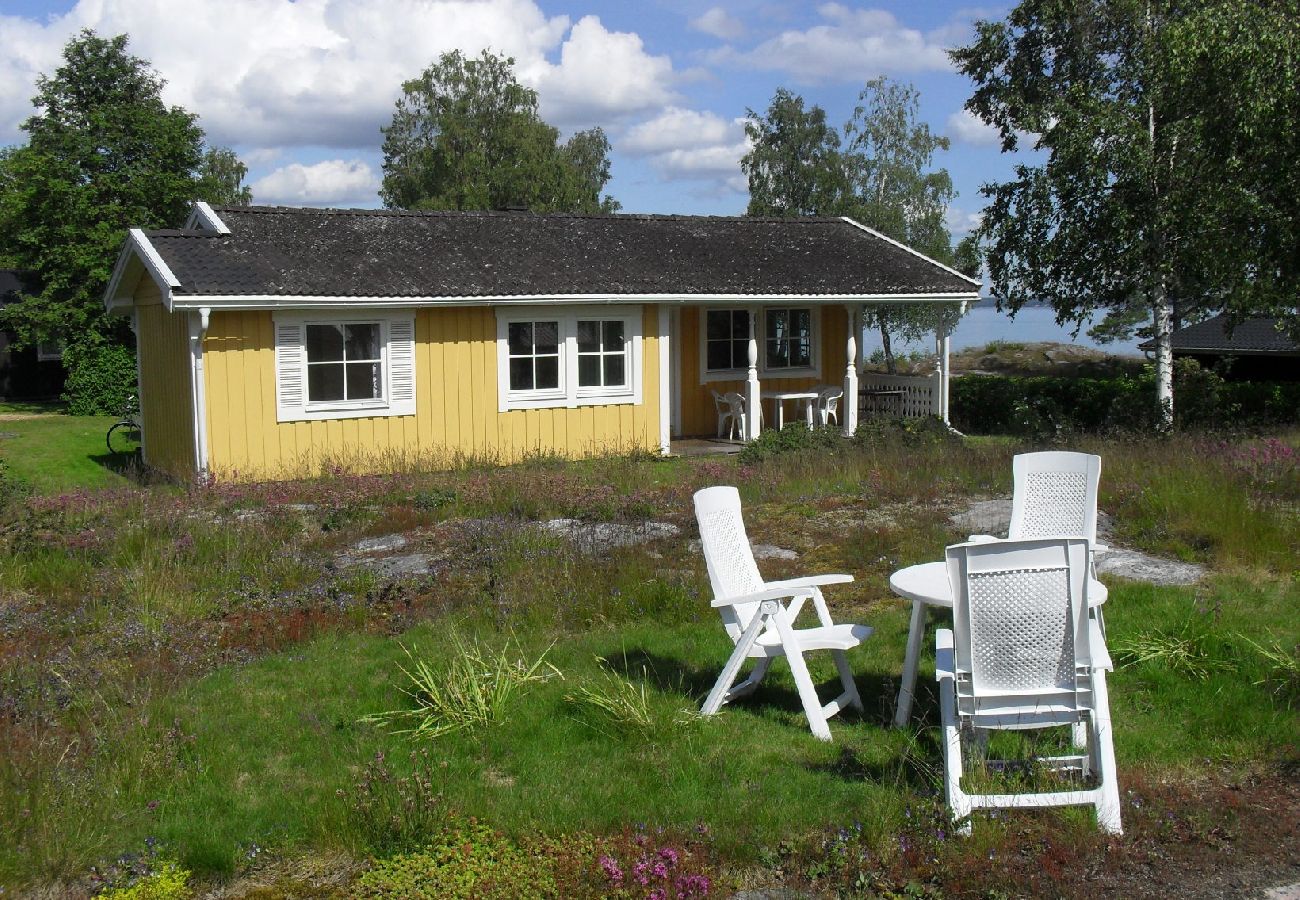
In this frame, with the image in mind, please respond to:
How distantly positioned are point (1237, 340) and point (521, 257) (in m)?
18.8

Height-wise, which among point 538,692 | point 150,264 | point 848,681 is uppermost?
point 150,264

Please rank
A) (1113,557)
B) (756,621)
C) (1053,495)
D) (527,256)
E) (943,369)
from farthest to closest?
(943,369) < (527,256) < (1113,557) < (1053,495) < (756,621)

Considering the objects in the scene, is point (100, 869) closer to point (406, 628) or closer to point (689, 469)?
point (406, 628)

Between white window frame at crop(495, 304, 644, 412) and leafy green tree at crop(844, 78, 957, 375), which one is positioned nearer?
white window frame at crop(495, 304, 644, 412)

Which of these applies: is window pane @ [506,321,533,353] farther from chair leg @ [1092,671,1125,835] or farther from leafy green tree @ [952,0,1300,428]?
chair leg @ [1092,671,1125,835]

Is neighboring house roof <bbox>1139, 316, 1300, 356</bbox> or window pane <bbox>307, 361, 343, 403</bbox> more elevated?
neighboring house roof <bbox>1139, 316, 1300, 356</bbox>

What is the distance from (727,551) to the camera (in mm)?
6461

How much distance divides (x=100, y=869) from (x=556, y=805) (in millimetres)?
1740

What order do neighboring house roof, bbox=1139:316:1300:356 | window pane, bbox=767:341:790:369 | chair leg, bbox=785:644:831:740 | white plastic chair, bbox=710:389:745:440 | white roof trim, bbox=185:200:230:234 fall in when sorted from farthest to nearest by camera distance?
neighboring house roof, bbox=1139:316:1300:356, window pane, bbox=767:341:790:369, white plastic chair, bbox=710:389:745:440, white roof trim, bbox=185:200:230:234, chair leg, bbox=785:644:831:740

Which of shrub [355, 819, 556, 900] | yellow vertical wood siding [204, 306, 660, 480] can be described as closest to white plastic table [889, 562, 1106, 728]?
shrub [355, 819, 556, 900]

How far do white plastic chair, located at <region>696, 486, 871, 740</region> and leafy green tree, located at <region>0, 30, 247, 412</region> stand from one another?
89.6 feet

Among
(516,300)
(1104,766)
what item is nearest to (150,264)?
(516,300)

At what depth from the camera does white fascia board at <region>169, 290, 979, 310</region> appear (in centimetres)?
1503

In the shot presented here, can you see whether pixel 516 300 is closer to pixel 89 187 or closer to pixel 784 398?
pixel 784 398
